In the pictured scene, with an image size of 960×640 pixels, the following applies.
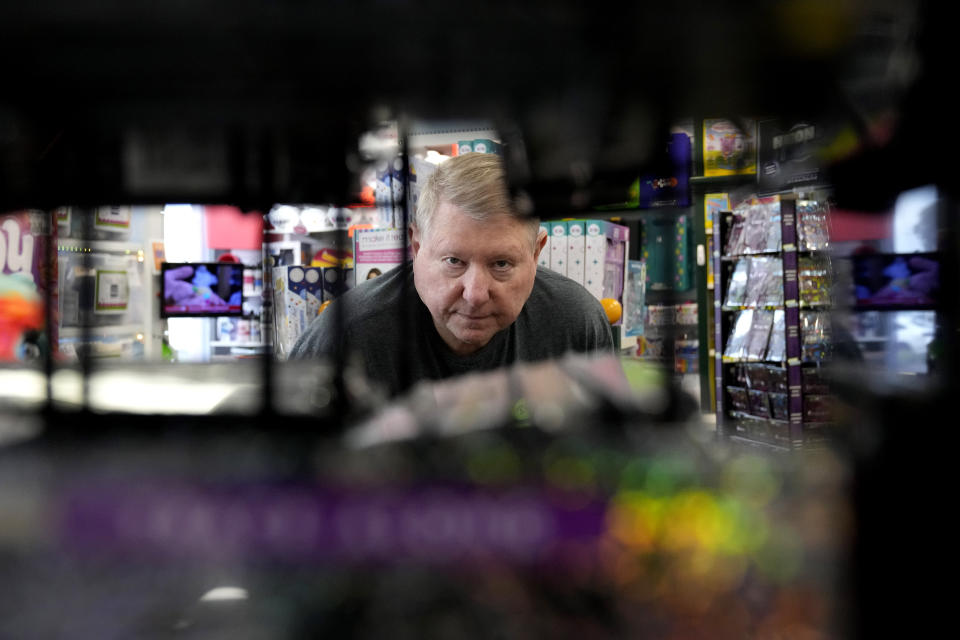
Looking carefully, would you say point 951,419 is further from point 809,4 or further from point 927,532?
point 809,4

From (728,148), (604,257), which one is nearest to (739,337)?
(604,257)

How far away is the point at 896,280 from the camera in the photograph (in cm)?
58

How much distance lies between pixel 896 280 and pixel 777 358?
384 centimetres

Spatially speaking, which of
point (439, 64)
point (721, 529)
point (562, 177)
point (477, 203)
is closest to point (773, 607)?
point (721, 529)

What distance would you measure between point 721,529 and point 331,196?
1.75 ft

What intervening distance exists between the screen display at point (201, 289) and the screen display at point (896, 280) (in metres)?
0.97

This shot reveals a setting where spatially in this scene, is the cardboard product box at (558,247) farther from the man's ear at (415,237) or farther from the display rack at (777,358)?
the display rack at (777,358)

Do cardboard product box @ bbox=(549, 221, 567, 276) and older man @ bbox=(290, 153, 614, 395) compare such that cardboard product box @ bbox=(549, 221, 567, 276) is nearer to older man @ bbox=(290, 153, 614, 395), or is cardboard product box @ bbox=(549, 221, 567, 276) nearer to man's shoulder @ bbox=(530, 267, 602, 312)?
man's shoulder @ bbox=(530, 267, 602, 312)

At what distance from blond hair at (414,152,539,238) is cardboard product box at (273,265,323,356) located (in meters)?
0.70

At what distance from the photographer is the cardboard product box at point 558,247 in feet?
8.14

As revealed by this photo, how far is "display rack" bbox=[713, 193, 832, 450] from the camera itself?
4.02 metres

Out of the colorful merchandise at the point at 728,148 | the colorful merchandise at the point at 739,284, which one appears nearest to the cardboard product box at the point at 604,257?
the colorful merchandise at the point at 728,148

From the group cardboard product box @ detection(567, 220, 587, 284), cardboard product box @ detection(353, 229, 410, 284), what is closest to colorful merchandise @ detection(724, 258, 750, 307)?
cardboard product box @ detection(567, 220, 587, 284)

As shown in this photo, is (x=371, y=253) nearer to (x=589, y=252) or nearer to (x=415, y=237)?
(x=589, y=252)
